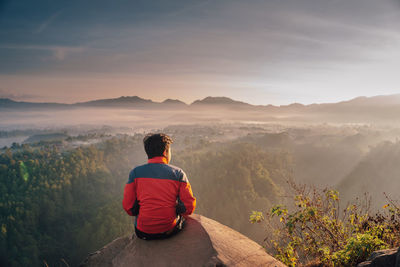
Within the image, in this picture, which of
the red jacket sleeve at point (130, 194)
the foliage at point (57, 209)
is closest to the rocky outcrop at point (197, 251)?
the red jacket sleeve at point (130, 194)

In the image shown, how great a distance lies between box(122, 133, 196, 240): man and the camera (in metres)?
4.32

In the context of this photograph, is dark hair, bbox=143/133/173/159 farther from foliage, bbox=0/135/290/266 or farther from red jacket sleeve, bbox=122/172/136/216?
foliage, bbox=0/135/290/266

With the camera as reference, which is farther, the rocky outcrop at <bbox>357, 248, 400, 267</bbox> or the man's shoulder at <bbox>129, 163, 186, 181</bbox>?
the man's shoulder at <bbox>129, 163, 186, 181</bbox>

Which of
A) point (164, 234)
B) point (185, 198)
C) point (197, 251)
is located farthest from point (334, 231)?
point (164, 234)

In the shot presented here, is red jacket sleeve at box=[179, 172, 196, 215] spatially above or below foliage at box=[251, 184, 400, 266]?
above

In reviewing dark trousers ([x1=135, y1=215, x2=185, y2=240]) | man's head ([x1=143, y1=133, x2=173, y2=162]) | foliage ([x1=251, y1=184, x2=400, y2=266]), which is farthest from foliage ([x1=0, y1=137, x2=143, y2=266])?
man's head ([x1=143, y1=133, x2=173, y2=162])

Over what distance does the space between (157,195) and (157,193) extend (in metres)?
0.04

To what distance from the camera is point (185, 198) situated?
14.7 ft

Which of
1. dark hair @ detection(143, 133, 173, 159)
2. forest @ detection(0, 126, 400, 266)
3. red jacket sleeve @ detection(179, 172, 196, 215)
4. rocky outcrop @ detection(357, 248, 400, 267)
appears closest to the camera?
rocky outcrop @ detection(357, 248, 400, 267)

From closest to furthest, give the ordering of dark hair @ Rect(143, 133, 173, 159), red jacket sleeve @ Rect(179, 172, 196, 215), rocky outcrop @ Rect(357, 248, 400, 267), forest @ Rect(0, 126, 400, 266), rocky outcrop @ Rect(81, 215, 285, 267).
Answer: rocky outcrop @ Rect(357, 248, 400, 267) → rocky outcrop @ Rect(81, 215, 285, 267) → red jacket sleeve @ Rect(179, 172, 196, 215) → dark hair @ Rect(143, 133, 173, 159) → forest @ Rect(0, 126, 400, 266)

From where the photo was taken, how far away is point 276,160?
3314 inches

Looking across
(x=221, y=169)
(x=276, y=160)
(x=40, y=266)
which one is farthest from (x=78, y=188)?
(x=276, y=160)

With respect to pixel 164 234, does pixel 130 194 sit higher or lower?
higher

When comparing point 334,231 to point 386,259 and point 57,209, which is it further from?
point 57,209
